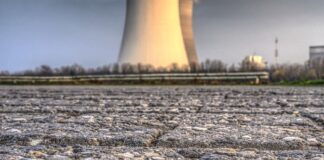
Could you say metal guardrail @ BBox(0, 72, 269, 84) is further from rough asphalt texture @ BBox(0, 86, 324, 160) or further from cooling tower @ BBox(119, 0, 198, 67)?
rough asphalt texture @ BBox(0, 86, 324, 160)

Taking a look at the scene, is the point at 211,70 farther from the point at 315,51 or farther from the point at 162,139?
the point at 162,139

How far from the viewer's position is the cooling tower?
57.3ft

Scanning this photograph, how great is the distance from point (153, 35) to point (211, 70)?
2.42m

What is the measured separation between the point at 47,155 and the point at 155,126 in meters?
0.88

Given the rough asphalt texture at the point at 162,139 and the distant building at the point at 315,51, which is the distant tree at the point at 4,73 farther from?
the rough asphalt texture at the point at 162,139

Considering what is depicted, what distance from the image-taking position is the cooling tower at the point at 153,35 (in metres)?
17.5

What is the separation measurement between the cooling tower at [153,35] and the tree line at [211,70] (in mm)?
281

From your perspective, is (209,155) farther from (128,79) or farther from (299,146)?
(128,79)

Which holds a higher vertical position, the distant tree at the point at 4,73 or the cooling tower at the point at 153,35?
the cooling tower at the point at 153,35

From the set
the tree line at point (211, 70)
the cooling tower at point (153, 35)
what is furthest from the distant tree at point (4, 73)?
the cooling tower at point (153, 35)

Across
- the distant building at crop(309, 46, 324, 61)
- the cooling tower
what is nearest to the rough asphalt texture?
the cooling tower

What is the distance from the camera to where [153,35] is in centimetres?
1786

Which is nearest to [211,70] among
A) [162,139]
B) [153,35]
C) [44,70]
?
[153,35]

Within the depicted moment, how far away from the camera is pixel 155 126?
2.35 metres
